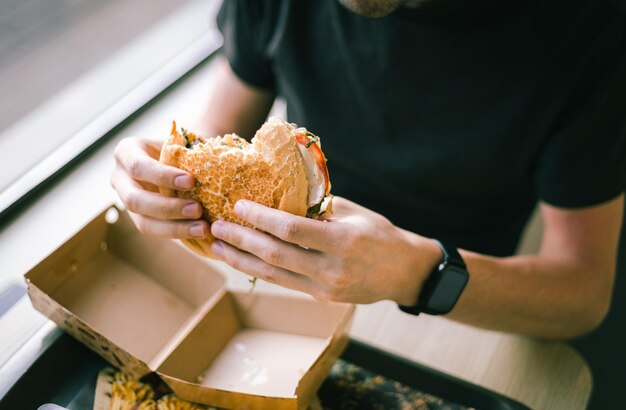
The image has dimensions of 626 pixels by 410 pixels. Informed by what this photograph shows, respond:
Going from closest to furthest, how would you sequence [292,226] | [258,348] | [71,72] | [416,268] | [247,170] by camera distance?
[292,226] < [247,170] < [416,268] < [258,348] < [71,72]

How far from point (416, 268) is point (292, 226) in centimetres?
34

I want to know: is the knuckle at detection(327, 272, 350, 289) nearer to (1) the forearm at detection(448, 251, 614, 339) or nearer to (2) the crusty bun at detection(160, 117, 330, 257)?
(2) the crusty bun at detection(160, 117, 330, 257)

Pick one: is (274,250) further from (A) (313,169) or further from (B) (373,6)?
(B) (373,6)

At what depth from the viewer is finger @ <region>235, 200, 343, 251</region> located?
0.89 metres

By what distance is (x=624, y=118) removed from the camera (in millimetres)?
1267

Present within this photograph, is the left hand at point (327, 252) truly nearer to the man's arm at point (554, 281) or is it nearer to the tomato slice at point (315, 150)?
the tomato slice at point (315, 150)

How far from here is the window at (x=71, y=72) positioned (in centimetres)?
180

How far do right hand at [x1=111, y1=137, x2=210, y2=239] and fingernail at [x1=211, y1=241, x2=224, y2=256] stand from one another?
1.1 inches

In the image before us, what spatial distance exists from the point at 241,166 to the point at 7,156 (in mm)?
1195

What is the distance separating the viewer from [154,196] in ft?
3.44

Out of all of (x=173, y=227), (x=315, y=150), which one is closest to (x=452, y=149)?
(x=315, y=150)

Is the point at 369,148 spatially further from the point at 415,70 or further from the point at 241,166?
the point at 241,166

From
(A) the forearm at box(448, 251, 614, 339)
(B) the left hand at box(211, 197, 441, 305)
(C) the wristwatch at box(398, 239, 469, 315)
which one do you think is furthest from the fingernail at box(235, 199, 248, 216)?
(A) the forearm at box(448, 251, 614, 339)

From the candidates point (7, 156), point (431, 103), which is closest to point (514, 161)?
point (431, 103)
